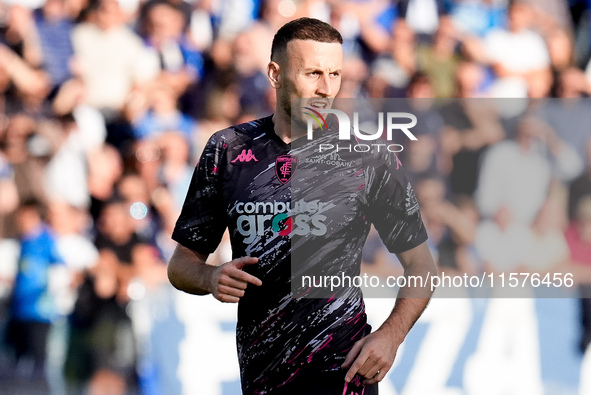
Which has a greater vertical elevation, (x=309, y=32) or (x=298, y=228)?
(x=309, y=32)

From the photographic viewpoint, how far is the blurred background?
624 centimetres

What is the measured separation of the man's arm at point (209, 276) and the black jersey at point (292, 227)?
0.08m

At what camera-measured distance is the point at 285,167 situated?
344cm

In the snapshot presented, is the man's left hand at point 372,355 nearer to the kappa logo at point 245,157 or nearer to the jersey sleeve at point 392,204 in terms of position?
the jersey sleeve at point 392,204

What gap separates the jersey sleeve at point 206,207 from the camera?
3.44 metres

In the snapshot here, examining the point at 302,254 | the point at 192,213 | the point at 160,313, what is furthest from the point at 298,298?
the point at 160,313

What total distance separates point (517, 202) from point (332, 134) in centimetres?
334

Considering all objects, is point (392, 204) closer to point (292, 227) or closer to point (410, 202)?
point (410, 202)

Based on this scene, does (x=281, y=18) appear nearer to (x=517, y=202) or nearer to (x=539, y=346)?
(x=517, y=202)

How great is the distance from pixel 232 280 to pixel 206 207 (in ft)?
1.92

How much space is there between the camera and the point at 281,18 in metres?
7.24

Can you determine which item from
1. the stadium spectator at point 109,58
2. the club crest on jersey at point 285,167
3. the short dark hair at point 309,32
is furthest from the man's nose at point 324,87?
the stadium spectator at point 109,58

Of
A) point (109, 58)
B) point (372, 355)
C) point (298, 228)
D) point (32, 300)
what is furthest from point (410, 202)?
point (109, 58)

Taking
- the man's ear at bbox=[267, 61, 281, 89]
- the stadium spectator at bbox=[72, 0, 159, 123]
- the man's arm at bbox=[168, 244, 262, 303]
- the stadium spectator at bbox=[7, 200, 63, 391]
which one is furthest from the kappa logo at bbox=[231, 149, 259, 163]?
the stadium spectator at bbox=[72, 0, 159, 123]
